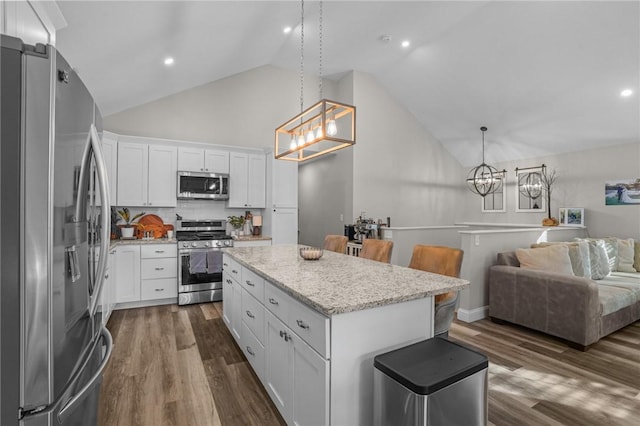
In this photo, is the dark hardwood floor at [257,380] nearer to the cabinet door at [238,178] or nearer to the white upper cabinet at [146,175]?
the white upper cabinet at [146,175]

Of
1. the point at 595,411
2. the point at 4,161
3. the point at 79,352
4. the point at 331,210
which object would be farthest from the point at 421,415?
the point at 331,210

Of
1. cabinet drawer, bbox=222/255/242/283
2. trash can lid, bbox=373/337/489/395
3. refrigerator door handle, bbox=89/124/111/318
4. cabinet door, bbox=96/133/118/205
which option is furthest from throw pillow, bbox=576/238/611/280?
cabinet door, bbox=96/133/118/205

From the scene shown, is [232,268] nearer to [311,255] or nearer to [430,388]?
[311,255]

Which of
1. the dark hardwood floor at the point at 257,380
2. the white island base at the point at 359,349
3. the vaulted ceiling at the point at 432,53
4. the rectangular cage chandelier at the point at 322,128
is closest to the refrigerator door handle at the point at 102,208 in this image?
the white island base at the point at 359,349

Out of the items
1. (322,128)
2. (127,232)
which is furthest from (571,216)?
(127,232)

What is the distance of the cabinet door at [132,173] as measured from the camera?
4418 millimetres

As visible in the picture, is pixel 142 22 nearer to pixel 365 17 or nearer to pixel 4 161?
pixel 4 161

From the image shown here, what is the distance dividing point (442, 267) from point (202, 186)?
3.76 m

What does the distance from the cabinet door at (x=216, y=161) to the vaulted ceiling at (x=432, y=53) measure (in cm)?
109

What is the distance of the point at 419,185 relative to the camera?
7.26 metres

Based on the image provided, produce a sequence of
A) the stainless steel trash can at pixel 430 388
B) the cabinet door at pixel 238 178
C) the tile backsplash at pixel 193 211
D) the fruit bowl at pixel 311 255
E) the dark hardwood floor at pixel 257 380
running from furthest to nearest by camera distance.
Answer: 1. the cabinet door at pixel 238 178
2. the tile backsplash at pixel 193 211
3. the fruit bowl at pixel 311 255
4. the dark hardwood floor at pixel 257 380
5. the stainless steel trash can at pixel 430 388

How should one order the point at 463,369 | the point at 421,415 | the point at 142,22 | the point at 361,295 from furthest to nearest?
the point at 142,22, the point at 361,295, the point at 463,369, the point at 421,415

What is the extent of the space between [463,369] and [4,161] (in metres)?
1.75

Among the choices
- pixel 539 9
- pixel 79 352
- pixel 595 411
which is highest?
pixel 539 9
